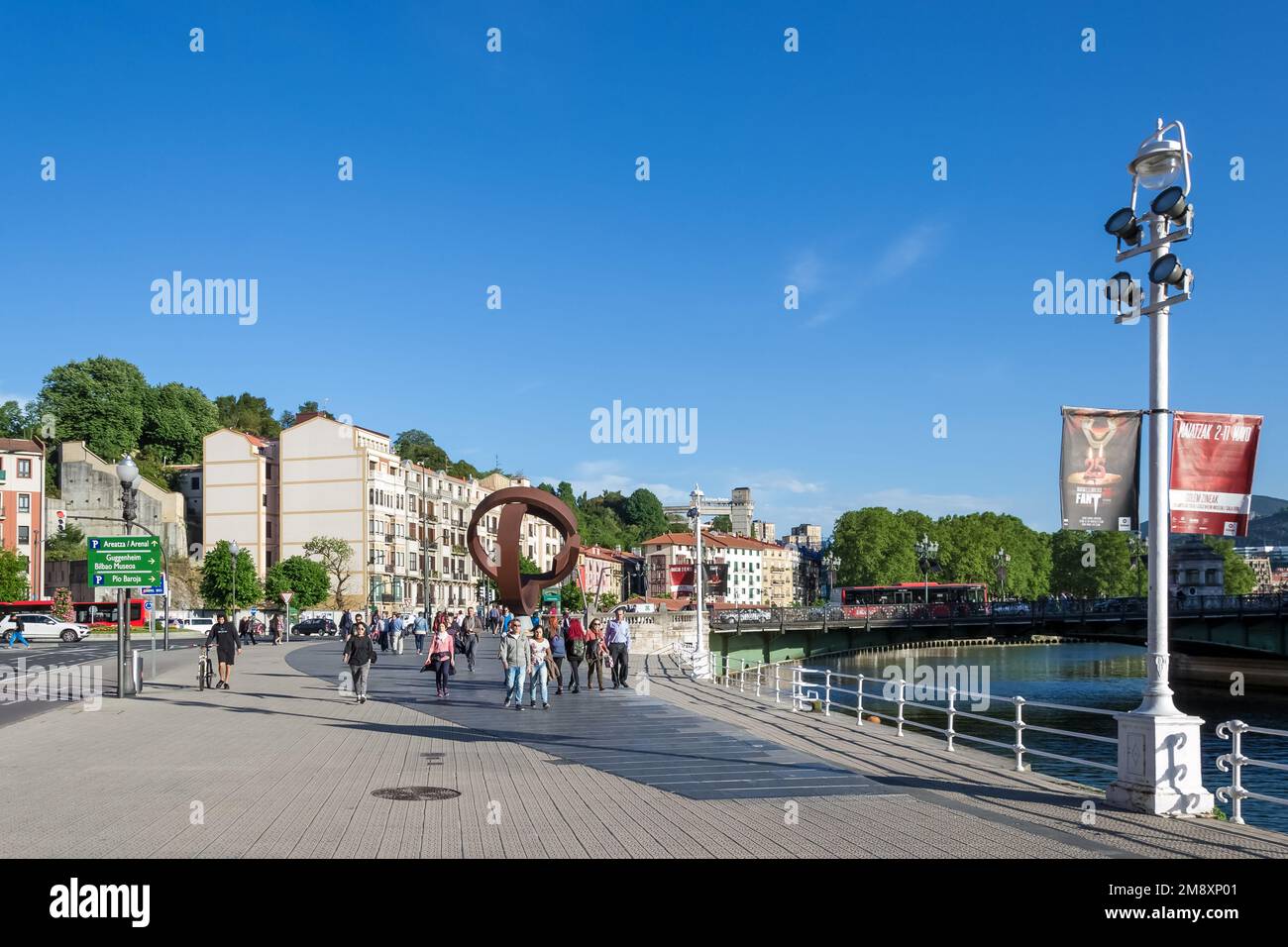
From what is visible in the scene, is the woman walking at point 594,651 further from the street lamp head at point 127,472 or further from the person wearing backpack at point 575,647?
the street lamp head at point 127,472

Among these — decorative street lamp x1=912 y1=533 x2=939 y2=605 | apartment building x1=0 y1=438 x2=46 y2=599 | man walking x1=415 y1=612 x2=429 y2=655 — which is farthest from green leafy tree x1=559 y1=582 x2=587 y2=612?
man walking x1=415 y1=612 x2=429 y2=655

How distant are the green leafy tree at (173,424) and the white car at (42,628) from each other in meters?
54.5

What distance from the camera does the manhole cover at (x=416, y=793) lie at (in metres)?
11.9

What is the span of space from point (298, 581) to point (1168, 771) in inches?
3267

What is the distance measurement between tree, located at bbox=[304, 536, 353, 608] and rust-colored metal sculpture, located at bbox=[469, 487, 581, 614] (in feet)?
174

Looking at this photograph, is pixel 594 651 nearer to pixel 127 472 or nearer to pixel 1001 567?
pixel 127 472

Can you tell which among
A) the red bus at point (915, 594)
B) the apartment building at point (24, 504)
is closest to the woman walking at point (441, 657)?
the red bus at point (915, 594)

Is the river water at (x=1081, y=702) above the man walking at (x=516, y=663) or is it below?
below

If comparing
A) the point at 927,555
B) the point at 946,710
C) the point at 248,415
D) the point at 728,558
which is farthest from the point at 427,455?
the point at 946,710

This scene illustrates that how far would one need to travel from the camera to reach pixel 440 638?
2509cm

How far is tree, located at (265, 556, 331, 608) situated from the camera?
87562mm

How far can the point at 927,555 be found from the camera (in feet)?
358
